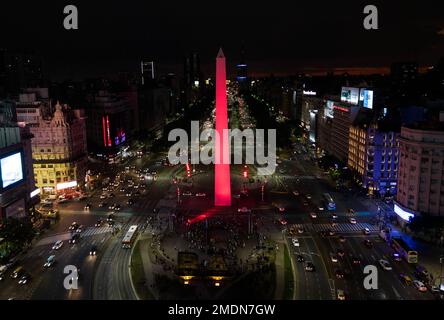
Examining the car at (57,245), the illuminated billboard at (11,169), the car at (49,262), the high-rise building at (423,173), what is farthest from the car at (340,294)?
the illuminated billboard at (11,169)

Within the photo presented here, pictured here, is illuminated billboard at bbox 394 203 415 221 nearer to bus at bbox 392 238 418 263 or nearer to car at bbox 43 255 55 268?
bus at bbox 392 238 418 263

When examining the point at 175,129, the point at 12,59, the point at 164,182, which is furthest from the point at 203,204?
the point at 12,59

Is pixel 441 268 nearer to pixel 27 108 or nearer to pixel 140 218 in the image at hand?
pixel 140 218

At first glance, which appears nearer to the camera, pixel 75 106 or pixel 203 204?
pixel 203 204

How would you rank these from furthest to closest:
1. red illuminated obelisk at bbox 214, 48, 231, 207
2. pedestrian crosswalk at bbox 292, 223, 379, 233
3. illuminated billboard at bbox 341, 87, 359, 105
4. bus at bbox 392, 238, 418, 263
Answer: illuminated billboard at bbox 341, 87, 359, 105 < red illuminated obelisk at bbox 214, 48, 231, 207 < pedestrian crosswalk at bbox 292, 223, 379, 233 < bus at bbox 392, 238, 418, 263

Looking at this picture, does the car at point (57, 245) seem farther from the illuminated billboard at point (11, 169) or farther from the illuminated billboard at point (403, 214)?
the illuminated billboard at point (403, 214)

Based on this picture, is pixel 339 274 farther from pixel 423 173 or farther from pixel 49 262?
pixel 49 262

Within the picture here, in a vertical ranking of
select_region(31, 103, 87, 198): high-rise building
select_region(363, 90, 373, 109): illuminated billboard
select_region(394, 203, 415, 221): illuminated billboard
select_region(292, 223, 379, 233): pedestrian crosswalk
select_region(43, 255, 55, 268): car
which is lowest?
select_region(292, 223, 379, 233): pedestrian crosswalk

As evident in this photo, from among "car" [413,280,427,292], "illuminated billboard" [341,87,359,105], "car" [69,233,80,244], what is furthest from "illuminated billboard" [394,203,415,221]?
"car" [69,233,80,244]
